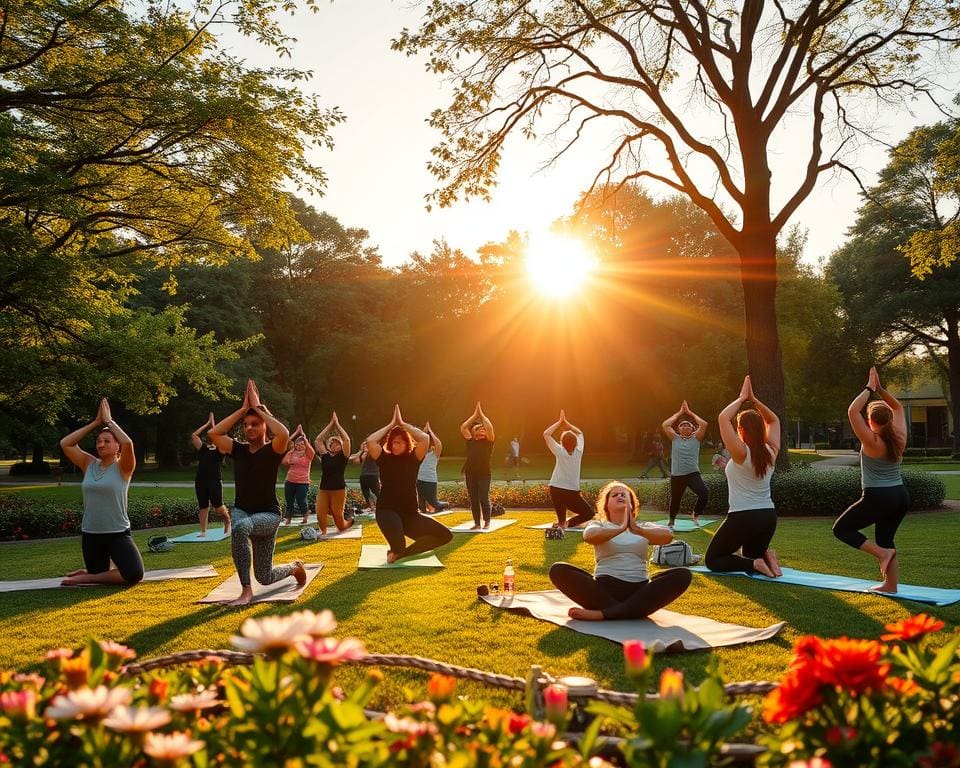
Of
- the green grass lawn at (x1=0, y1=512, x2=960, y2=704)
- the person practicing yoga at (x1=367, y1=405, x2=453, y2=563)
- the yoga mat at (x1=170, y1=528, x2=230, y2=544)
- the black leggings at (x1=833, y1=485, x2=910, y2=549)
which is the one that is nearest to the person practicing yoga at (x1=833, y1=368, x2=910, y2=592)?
the black leggings at (x1=833, y1=485, x2=910, y2=549)

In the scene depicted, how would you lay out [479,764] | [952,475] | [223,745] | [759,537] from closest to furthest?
[479,764] → [223,745] → [759,537] → [952,475]

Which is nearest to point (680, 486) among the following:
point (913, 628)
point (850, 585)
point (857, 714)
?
point (850, 585)

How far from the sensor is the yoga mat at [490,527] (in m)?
14.3

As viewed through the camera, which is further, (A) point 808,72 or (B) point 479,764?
(A) point 808,72

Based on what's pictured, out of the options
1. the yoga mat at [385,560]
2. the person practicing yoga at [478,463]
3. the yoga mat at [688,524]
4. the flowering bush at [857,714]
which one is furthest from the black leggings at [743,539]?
the flowering bush at [857,714]

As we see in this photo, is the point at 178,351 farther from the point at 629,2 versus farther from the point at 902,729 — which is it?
the point at 902,729

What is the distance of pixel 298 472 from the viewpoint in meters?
15.2

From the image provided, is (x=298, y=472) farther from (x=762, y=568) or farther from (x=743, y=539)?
(x=762, y=568)

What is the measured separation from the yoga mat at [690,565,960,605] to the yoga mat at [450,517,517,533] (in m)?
5.40

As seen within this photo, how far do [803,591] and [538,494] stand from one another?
12.5 m

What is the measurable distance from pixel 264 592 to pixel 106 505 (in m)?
2.14

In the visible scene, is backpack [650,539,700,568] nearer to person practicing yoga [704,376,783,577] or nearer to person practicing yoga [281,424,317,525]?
person practicing yoga [704,376,783,577]

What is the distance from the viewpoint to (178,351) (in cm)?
1652

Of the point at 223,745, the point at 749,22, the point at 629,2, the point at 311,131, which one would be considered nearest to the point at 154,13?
the point at 311,131
